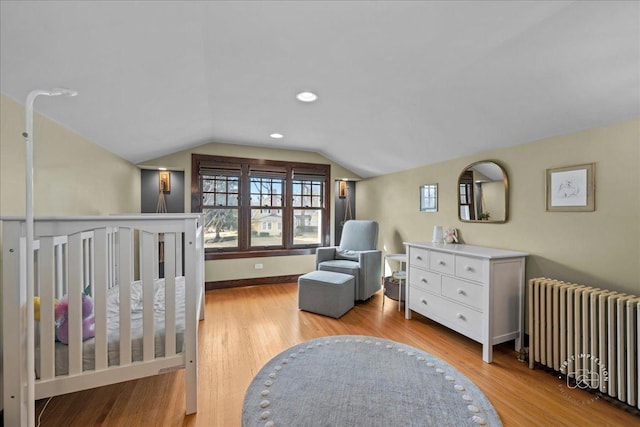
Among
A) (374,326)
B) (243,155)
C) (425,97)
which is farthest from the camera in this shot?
(243,155)

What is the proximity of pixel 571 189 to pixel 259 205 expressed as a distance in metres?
3.84

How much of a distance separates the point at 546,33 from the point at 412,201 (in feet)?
8.42

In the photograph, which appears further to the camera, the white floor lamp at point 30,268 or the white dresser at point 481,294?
the white dresser at point 481,294

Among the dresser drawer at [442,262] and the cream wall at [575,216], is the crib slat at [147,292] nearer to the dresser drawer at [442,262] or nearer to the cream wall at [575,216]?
the dresser drawer at [442,262]

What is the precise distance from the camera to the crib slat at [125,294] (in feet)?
4.97

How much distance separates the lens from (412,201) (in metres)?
3.92

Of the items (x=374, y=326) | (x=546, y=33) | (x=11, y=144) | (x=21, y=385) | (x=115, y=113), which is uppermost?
(x=546, y=33)

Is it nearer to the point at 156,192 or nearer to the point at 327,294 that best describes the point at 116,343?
the point at 327,294

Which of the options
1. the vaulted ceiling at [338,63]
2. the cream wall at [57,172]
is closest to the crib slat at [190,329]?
the cream wall at [57,172]

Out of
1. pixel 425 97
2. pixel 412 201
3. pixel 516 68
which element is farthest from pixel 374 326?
pixel 516 68

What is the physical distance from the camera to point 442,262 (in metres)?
2.70

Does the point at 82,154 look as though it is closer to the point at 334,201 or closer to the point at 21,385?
the point at 21,385

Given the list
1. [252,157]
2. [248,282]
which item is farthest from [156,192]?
[248,282]

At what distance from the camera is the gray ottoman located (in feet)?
10.2
